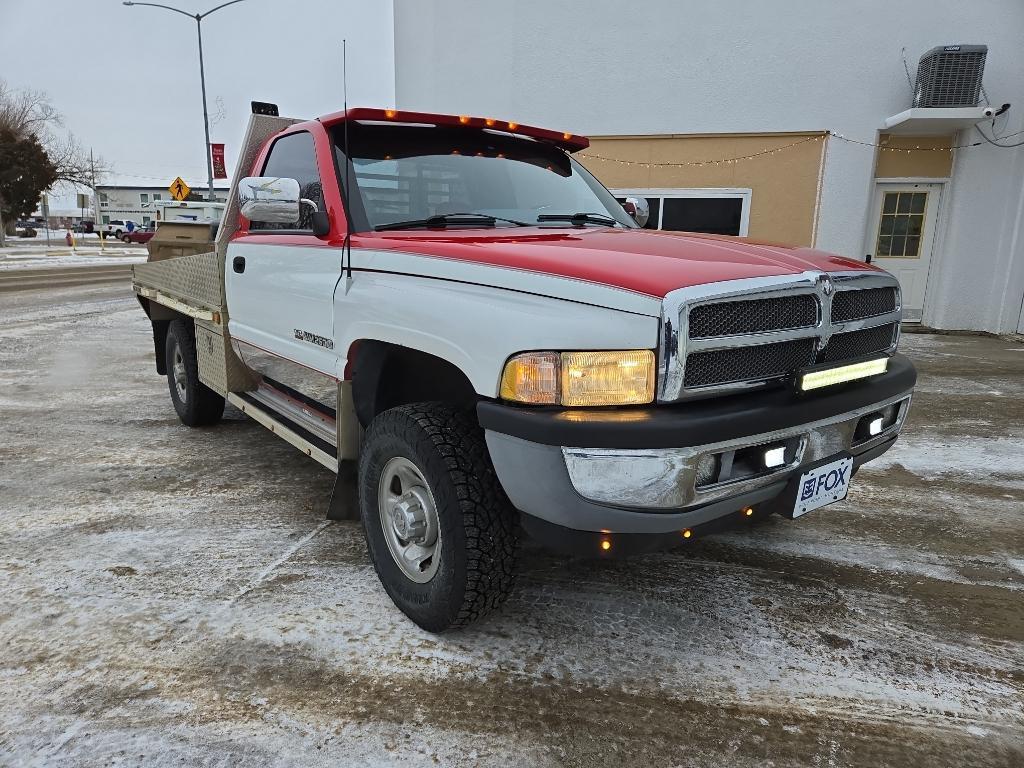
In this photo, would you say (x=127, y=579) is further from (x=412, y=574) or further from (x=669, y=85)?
(x=669, y=85)

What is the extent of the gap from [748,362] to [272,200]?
6.62 ft

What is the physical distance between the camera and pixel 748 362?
2.17m

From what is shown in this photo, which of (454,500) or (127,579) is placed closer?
(454,500)

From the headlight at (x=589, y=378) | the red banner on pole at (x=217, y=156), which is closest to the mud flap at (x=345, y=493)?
the headlight at (x=589, y=378)

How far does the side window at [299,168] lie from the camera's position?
10.6 ft

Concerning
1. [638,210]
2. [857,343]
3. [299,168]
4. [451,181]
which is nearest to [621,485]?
[857,343]

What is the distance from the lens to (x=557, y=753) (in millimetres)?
2025

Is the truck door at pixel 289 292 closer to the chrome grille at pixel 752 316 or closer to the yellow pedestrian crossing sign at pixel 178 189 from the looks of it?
the chrome grille at pixel 752 316

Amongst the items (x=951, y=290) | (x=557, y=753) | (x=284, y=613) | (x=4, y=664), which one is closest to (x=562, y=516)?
(x=557, y=753)

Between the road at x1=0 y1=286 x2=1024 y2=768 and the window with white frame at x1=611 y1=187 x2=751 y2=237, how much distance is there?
23.9 feet

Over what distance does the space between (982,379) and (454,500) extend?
734 cm

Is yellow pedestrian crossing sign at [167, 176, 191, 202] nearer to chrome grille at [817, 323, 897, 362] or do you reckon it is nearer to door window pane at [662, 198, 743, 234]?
door window pane at [662, 198, 743, 234]

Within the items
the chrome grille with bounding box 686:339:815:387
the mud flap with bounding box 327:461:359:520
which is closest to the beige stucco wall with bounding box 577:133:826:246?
the chrome grille with bounding box 686:339:815:387

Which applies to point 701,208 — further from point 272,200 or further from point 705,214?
point 272,200
